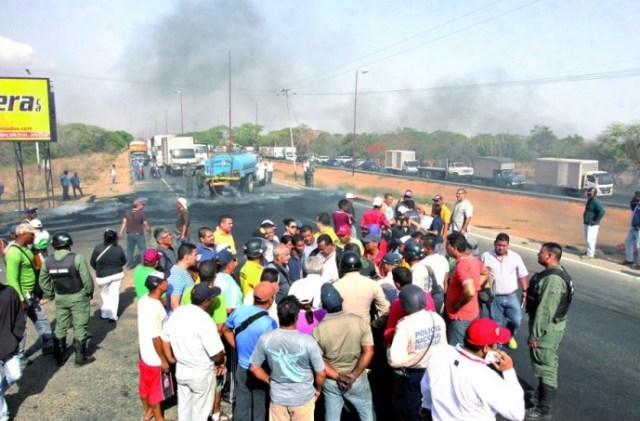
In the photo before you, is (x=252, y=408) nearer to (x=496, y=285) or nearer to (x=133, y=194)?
(x=496, y=285)

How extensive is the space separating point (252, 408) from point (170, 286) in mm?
1624

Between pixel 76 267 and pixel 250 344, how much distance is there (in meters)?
2.86

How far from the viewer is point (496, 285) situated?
5.95m

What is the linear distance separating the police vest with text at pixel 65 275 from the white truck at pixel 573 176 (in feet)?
109

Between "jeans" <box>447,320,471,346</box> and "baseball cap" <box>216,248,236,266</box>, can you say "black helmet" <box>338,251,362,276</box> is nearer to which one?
"jeans" <box>447,320,471,346</box>

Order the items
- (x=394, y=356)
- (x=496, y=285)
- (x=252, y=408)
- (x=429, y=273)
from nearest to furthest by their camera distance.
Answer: (x=394, y=356)
(x=252, y=408)
(x=429, y=273)
(x=496, y=285)

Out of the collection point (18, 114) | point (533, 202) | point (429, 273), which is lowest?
point (533, 202)

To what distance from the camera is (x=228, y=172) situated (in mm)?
25750

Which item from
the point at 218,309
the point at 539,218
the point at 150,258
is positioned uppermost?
the point at 150,258

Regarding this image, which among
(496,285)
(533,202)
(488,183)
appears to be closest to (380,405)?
(496,285)

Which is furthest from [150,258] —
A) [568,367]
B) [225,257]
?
[568,367]

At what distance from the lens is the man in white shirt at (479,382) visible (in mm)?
2607

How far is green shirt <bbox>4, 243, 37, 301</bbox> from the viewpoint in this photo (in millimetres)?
5633

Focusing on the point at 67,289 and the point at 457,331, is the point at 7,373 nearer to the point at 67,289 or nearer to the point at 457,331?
the point at 67,289
